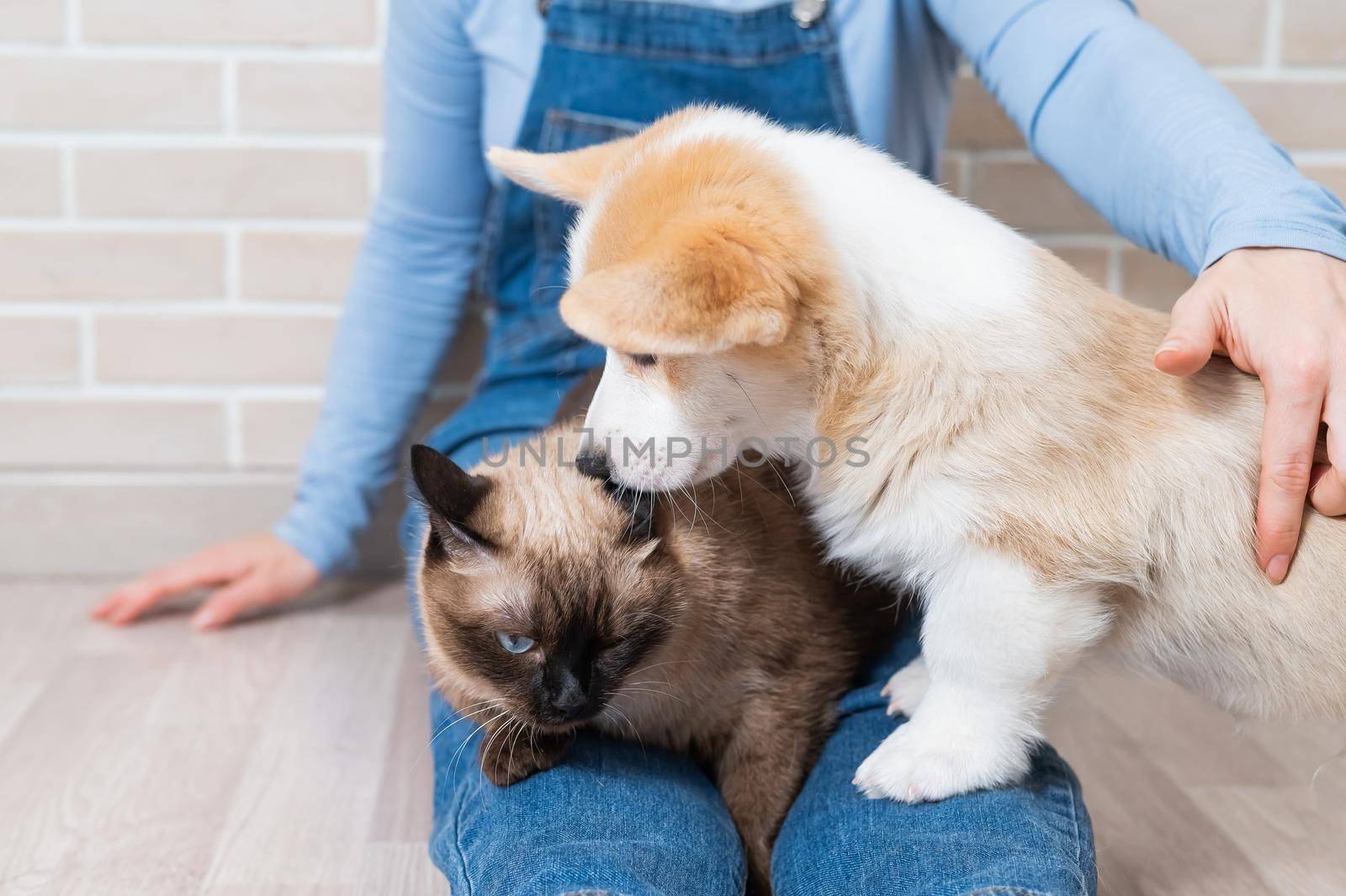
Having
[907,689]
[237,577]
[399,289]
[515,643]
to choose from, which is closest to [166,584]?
[237,577]

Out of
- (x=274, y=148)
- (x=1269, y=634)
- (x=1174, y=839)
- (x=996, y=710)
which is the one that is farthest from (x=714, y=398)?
(x=274, y=148)

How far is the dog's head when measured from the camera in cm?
85

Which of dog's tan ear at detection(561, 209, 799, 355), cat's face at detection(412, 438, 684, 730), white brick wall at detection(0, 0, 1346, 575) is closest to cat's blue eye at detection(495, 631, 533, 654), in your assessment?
cat's face at detection(412, 438, 684, 730)

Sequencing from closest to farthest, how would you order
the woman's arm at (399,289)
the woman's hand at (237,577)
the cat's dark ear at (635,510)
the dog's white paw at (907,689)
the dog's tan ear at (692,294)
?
1. the dog's tan ear at (692,294)
2. the cat's dark ear at (635,510)
3. the dog's white paw at (907,689)
4. the woman's arm at (399,289)
5. the woman's hand at (237,577)

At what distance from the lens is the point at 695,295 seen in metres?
0.85

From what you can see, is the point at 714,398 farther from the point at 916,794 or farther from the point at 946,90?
the point at 946,90

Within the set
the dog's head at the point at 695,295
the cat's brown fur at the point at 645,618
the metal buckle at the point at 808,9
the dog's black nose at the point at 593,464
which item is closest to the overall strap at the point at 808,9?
the metal buckle at the point at 808,9

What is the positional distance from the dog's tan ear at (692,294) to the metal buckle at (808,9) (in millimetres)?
619

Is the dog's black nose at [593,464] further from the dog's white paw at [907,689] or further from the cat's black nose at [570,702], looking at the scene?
the dog's white paw at [907,689]

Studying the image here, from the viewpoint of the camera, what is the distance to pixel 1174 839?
138 cm

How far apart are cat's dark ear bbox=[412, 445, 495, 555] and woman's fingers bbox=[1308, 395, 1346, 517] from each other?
2.36 ft

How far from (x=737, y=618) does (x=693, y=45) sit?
2.39 ft

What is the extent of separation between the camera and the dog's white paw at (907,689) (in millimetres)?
1196

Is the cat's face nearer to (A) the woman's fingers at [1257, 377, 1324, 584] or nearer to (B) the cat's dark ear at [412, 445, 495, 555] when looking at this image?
(B) the cat's dark ear at [412, 445, 495, 555]
